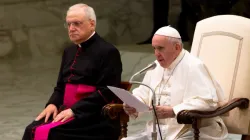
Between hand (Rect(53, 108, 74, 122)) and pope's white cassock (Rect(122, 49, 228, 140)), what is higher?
pope's white cassock (Rect(122, 49, 228, 140))

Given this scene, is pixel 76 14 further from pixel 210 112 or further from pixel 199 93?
pixel 210 112

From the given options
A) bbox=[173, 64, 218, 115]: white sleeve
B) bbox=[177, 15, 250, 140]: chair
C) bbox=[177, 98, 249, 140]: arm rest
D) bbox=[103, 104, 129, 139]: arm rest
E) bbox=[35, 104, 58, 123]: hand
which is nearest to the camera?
bbox=[177, 98, 249, 140]: arm rest

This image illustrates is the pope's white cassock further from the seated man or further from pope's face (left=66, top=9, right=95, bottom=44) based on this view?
pope's face (left=66, top=9, right=95, bottom=44)

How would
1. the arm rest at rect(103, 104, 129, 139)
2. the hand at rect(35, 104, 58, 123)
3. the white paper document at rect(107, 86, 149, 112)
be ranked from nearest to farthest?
the white paper document at rect(107, 86, 149, 112) < the arm rest at rect(103, 104, 129, 139) < the hand at rect(35, 104, 58, 123)

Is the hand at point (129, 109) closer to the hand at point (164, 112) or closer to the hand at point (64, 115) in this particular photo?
the hand at point (164, 112)

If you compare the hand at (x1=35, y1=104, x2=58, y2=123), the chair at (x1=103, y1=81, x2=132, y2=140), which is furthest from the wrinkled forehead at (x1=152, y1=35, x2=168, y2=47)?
the hand at (x1=35, y1=104, x2=58, y2=123)

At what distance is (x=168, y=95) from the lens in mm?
3709

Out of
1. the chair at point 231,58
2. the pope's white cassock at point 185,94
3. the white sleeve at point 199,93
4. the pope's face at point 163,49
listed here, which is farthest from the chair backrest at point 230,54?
the pope's face at point 163,49

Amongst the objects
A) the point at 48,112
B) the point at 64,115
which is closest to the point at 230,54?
the point at 64,115

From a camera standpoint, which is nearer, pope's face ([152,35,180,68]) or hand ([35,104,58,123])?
pope's face ([152,35,180,68])

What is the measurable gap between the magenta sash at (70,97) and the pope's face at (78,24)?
345mm

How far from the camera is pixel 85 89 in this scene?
162 inches

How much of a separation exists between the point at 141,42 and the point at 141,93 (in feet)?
19.3

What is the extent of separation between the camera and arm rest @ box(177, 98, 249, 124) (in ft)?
11.1
